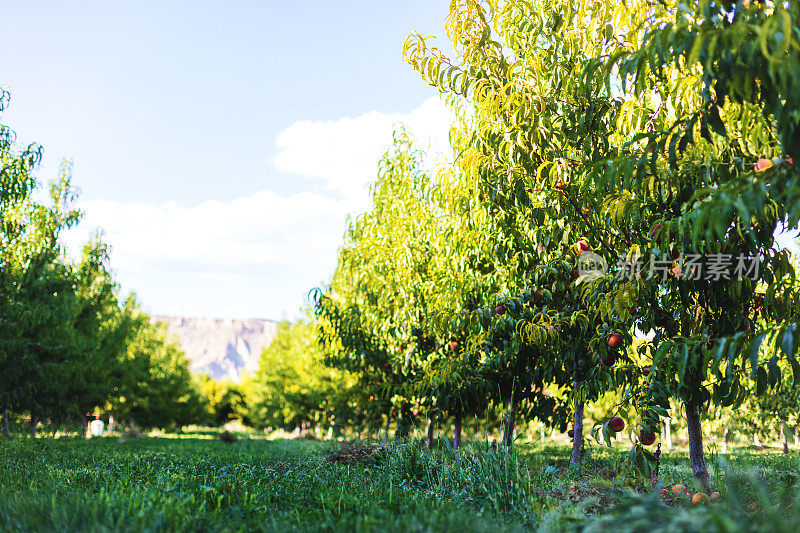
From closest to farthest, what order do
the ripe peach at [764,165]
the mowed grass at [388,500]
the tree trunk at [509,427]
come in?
1. the mowed grass at [388,500]
2. the ripe peach at [764,165]
3. the tree trunk at [509,427]

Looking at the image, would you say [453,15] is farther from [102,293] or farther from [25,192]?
[102,293]

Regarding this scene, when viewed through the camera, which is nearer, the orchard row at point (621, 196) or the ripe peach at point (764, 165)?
the orchard row at point (621, 196)

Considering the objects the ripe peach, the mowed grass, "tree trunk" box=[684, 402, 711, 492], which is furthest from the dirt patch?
the ripe peach

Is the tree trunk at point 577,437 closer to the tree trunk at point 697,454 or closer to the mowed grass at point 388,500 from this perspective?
the mowed grass at point 388,500

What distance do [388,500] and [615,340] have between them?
2537 millimetres

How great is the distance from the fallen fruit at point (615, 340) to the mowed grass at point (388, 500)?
1210 millimetres

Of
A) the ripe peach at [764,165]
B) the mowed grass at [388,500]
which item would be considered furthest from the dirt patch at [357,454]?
the ripe peach at [764,165]

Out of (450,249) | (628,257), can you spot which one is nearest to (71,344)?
Answer: (450,249)

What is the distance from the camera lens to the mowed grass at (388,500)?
316 centimetres

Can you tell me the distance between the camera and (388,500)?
439 centimetres

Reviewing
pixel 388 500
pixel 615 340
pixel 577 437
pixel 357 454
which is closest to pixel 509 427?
A: pixel 577 437

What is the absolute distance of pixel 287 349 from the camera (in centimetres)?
3053

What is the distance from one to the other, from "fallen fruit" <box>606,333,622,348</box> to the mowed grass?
1210 millimetres

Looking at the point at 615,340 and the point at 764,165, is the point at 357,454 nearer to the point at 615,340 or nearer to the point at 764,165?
the point at 615,340
